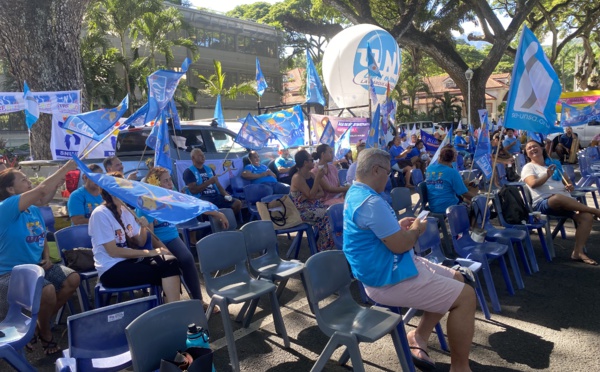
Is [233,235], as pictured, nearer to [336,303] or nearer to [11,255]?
[336,303]

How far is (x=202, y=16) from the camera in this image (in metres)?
36.1

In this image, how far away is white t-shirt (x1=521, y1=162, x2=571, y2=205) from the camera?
243 inches

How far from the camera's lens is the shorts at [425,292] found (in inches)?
126

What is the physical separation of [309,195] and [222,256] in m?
2.39

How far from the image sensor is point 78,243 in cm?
462

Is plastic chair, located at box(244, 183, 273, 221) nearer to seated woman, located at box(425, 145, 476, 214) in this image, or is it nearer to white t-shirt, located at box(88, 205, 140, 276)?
seated woman, located at box(425, 145, 476, 214)

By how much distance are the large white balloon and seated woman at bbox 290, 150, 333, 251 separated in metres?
5.60

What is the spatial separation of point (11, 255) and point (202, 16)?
1395 inches

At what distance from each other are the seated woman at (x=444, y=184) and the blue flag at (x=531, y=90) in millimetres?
988

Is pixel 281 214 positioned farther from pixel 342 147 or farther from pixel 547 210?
pixel 342 147

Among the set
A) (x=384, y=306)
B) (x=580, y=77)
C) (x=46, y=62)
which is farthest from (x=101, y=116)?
(x=580, y=77)

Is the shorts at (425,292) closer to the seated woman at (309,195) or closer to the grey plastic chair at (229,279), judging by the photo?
the grey plastic chair at (229,279)

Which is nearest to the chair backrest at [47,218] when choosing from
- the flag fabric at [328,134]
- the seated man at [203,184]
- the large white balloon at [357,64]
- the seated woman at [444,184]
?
the seated man at [203,184]

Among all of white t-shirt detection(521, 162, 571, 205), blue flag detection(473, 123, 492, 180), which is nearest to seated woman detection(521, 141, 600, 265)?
white t-shirt detection(521, 162, 571, 205)
